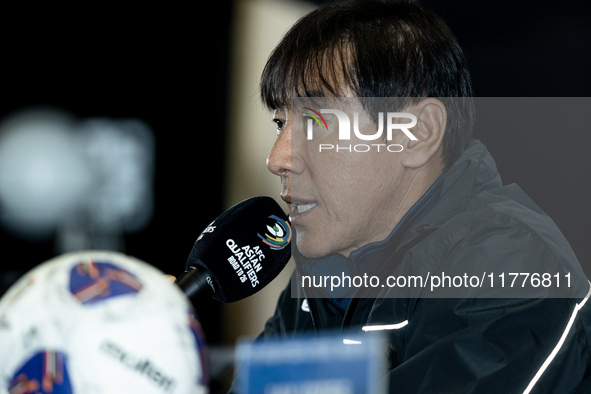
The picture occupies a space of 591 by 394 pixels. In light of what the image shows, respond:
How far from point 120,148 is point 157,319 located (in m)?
2.91

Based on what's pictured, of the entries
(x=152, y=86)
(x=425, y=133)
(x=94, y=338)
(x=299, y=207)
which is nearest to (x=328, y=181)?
(x=299, y=207)

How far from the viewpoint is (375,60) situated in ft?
3.53

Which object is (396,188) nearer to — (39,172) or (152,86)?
(152,86)

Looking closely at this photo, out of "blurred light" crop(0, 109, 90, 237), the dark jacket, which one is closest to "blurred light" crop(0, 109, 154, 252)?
"blurred light" crop(0, 109, 90, 237)

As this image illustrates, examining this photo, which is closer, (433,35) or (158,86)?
(433,35)

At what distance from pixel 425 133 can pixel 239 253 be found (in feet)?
1.32

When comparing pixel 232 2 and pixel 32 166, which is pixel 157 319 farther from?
pixel 32 166

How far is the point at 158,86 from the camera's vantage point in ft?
10.1

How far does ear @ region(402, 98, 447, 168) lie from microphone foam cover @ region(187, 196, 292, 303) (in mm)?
247

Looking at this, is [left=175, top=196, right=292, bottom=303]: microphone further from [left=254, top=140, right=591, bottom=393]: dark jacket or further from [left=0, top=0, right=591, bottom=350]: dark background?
[left=0, top=0, right=591, bottom=350]: dark background

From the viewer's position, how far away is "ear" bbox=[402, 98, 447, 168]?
43.4 inches

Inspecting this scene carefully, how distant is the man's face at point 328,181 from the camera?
1078mm

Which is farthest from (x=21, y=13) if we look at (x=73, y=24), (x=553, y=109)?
(x=553, y=109)

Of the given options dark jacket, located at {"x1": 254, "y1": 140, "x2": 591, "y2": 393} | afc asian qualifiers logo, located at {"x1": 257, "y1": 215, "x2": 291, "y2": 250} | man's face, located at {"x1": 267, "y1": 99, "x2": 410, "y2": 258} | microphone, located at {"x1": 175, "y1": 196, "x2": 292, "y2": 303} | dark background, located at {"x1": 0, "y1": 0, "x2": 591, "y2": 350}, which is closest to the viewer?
dark jacket, located at {"x1": 254, "y1": 140, "x2": 591, "y2": 393}
